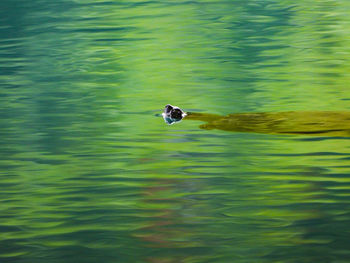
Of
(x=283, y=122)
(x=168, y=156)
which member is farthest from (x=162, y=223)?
(x=283, y=122)

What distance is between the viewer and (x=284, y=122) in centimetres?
680

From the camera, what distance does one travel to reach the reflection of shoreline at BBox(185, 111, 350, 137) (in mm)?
6441

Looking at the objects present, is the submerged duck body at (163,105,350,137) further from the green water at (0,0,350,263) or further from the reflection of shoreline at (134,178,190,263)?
the reflection of shoreline at (134,178,190,263)

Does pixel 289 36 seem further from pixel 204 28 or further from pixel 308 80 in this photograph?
pixel 308 80

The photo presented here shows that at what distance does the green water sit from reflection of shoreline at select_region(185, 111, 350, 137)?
18 centimetres

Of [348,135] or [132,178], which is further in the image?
[348,135]

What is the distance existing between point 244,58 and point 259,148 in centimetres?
455

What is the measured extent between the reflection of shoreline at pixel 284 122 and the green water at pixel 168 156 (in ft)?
0.60

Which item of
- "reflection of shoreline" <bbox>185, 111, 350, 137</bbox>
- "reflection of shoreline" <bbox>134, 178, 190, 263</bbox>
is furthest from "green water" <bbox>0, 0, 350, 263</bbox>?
"reflection of shoreline" <bbox>185, 111, 350, 137</bbox>

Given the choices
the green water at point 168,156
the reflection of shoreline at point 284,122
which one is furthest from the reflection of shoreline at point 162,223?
the reflection of shoreline at point 284,122

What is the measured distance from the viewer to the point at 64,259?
4.02 metres

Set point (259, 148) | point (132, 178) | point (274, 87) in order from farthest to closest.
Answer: point (274, 87) < point (259, 148) < point (132, 178)

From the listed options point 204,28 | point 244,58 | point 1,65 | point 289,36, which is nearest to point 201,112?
point 244,58

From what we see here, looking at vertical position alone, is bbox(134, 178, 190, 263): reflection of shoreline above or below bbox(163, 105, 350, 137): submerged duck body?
below
